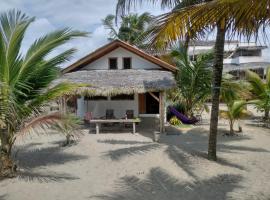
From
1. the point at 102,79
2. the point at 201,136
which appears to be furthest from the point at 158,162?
the point at 102,79

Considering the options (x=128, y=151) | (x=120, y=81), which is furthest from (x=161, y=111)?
(x=128, y=151)

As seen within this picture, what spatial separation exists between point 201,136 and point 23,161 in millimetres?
7981

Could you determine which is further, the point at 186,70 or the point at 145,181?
the point at 186,70

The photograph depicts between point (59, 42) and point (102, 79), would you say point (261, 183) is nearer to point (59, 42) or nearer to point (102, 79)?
point (59, 42)

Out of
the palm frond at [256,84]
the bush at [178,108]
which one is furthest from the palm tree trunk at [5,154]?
the palm frond at [256,84]

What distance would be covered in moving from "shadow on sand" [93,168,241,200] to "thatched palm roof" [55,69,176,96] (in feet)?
23.4

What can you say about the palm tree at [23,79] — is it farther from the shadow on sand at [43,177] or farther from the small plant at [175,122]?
the small plant at [175,122]

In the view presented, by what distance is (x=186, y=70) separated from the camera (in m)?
19.1

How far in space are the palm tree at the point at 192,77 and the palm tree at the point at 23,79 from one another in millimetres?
10979

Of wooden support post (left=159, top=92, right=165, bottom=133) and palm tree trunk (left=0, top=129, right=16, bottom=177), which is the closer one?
palm tree trunk (left=0, top=129, right=16, bottom=177)

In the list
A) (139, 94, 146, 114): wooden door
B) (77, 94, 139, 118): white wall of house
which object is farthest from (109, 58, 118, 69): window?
(139, 94, 146, 114): wooden door

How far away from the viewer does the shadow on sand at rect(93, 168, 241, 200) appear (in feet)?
24.0

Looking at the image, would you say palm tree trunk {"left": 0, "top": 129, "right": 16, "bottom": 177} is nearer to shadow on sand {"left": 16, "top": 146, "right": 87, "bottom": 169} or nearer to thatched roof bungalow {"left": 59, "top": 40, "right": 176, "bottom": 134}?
shadow on sand {"left": 16, "top": 146, "right": 87, "bottom": 169}

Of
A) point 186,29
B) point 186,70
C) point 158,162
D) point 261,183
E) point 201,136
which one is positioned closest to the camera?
point 186,29
